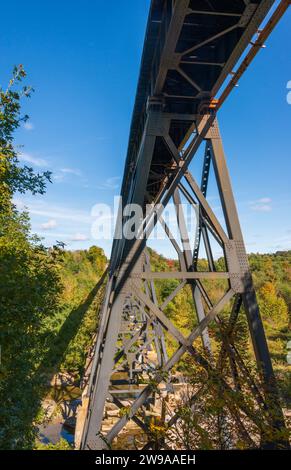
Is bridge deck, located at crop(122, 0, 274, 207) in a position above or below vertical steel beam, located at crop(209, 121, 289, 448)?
above

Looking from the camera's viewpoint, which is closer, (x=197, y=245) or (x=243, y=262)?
(x=243, y=262)

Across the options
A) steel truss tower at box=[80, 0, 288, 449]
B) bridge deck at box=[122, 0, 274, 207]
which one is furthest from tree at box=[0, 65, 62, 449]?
bridge deck at box=[122, 0, 274, 207]

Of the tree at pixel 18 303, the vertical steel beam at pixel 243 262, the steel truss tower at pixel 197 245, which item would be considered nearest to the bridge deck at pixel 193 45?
the steel truss tower at pixel 197 245

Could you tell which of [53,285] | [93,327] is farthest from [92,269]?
[53,285]

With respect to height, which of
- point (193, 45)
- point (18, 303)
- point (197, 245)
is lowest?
point (18, 303)

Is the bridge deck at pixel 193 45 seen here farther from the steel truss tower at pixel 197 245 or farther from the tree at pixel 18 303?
the tree at pixel 18 303

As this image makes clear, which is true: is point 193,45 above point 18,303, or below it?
above

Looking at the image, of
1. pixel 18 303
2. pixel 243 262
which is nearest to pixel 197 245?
pixel 243 262

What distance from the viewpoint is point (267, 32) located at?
3137 mm

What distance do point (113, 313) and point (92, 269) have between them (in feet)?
131

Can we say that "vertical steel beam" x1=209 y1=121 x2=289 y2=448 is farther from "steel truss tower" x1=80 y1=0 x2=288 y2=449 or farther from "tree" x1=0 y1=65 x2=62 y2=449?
"tree" x1=0 y1=65 x2=62 y2=449

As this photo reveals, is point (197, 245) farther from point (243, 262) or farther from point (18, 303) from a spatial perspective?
point (18, 303)
